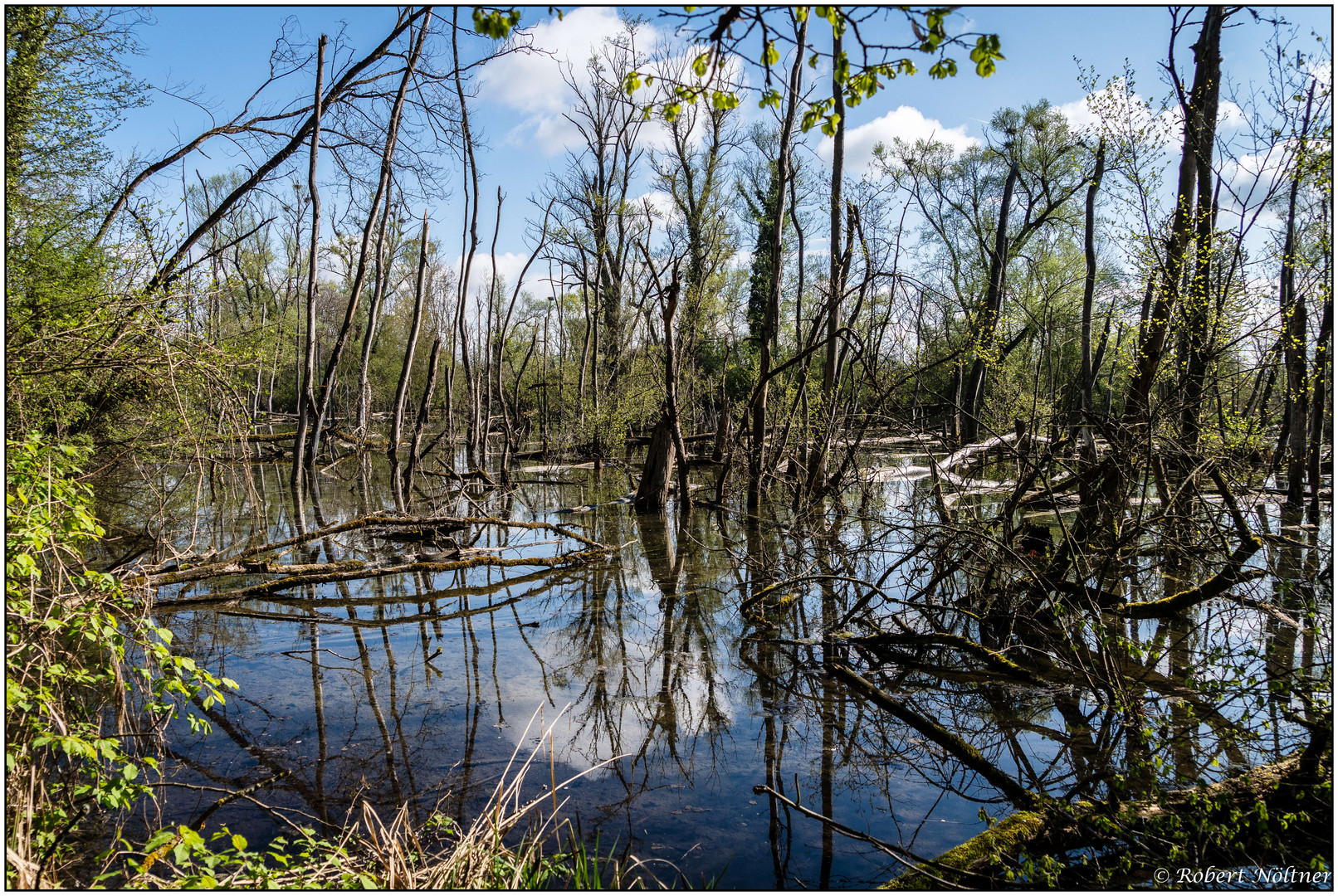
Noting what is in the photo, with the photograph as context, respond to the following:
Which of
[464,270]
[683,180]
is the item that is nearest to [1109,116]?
[464,270]

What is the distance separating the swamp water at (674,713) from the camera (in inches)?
148

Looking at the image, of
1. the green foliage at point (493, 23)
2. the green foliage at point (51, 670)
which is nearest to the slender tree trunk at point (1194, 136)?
the green foliage at point (493, 23)

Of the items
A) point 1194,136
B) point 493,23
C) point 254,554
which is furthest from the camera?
point 1194,136

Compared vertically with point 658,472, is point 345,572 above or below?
below

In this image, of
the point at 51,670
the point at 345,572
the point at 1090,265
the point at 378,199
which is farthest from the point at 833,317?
the point at 1090,265

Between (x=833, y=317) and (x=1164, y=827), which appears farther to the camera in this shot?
(x=833, y=317)

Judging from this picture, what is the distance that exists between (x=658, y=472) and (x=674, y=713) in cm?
877

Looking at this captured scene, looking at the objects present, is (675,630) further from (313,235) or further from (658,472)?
(313,235)

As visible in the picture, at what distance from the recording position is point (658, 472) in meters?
13.7

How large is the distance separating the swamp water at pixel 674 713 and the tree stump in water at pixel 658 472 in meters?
5.00

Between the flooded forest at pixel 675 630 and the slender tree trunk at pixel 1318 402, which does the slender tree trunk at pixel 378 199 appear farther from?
the slender tree trunk at pixel 1318 402

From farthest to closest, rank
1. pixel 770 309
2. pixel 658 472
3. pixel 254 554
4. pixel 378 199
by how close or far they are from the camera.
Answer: pixel 378 199 < pixel 658 472 < pixel 770 309 < pixel 254 554

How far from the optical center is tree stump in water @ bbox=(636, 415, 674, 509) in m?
13.7

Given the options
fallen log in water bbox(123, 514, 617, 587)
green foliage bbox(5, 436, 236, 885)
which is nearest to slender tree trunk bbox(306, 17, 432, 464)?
fallen log in water bbox(123, 514, 617, 587)
